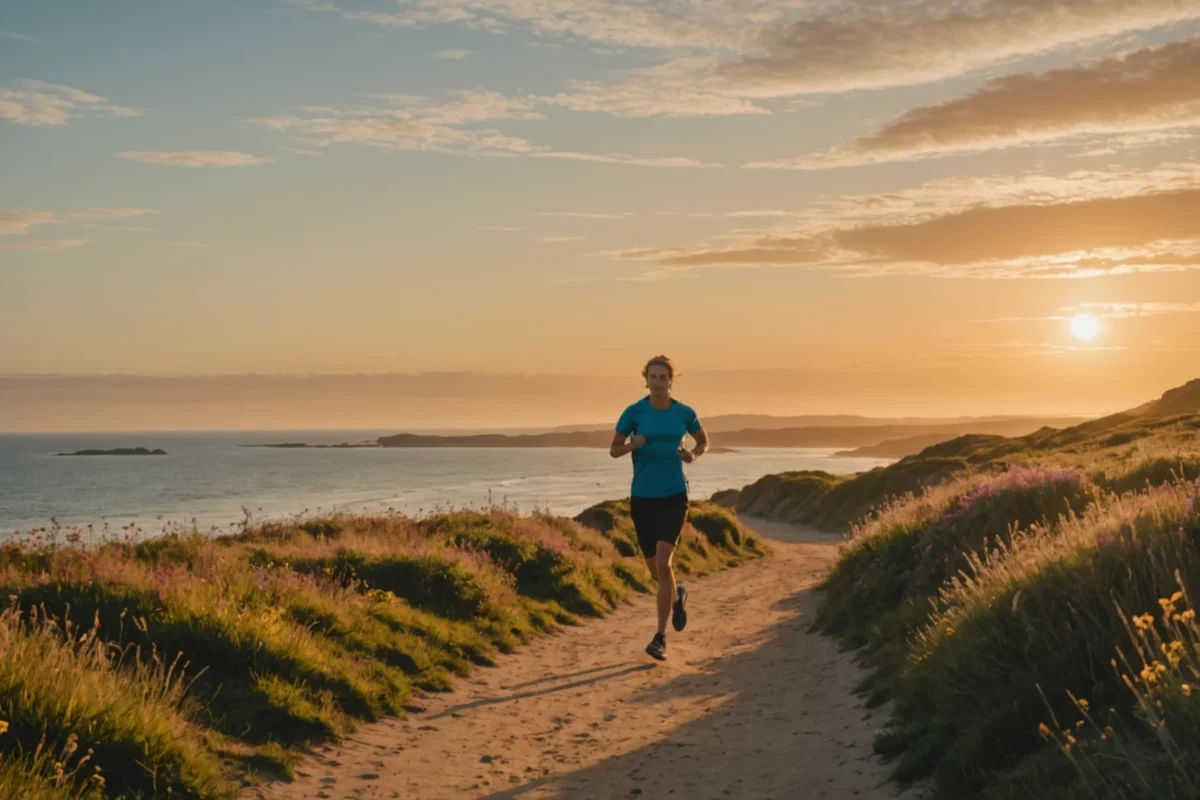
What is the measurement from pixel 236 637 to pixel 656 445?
5141mm

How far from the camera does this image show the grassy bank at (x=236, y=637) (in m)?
6.74

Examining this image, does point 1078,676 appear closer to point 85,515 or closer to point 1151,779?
point 1151,779

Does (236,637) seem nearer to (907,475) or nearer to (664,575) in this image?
(664,575)

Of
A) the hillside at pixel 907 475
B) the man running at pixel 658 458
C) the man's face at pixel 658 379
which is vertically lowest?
the hillside at pixel 907 475

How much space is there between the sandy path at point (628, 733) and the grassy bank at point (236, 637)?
1.56 ft

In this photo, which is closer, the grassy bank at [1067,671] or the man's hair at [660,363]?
the grassy bank at [1067,671]

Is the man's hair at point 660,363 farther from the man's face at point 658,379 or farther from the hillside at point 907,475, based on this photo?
the hillside at point 907,475

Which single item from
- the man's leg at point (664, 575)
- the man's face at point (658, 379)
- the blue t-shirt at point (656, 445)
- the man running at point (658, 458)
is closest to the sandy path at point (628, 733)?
the man's leg at point (664, 575)

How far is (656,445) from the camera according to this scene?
12.1 meters

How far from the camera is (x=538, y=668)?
12.7 metres

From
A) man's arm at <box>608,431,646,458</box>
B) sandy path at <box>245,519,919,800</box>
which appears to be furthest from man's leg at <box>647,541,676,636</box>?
man's arm at <box>608,431,646,458</box>

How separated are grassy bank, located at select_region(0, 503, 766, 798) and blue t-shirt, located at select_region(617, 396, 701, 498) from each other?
3.12 metres

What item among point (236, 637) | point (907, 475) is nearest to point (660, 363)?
point (236, 637)

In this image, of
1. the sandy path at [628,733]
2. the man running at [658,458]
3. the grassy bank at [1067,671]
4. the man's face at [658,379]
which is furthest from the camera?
the man running at [658,458]
